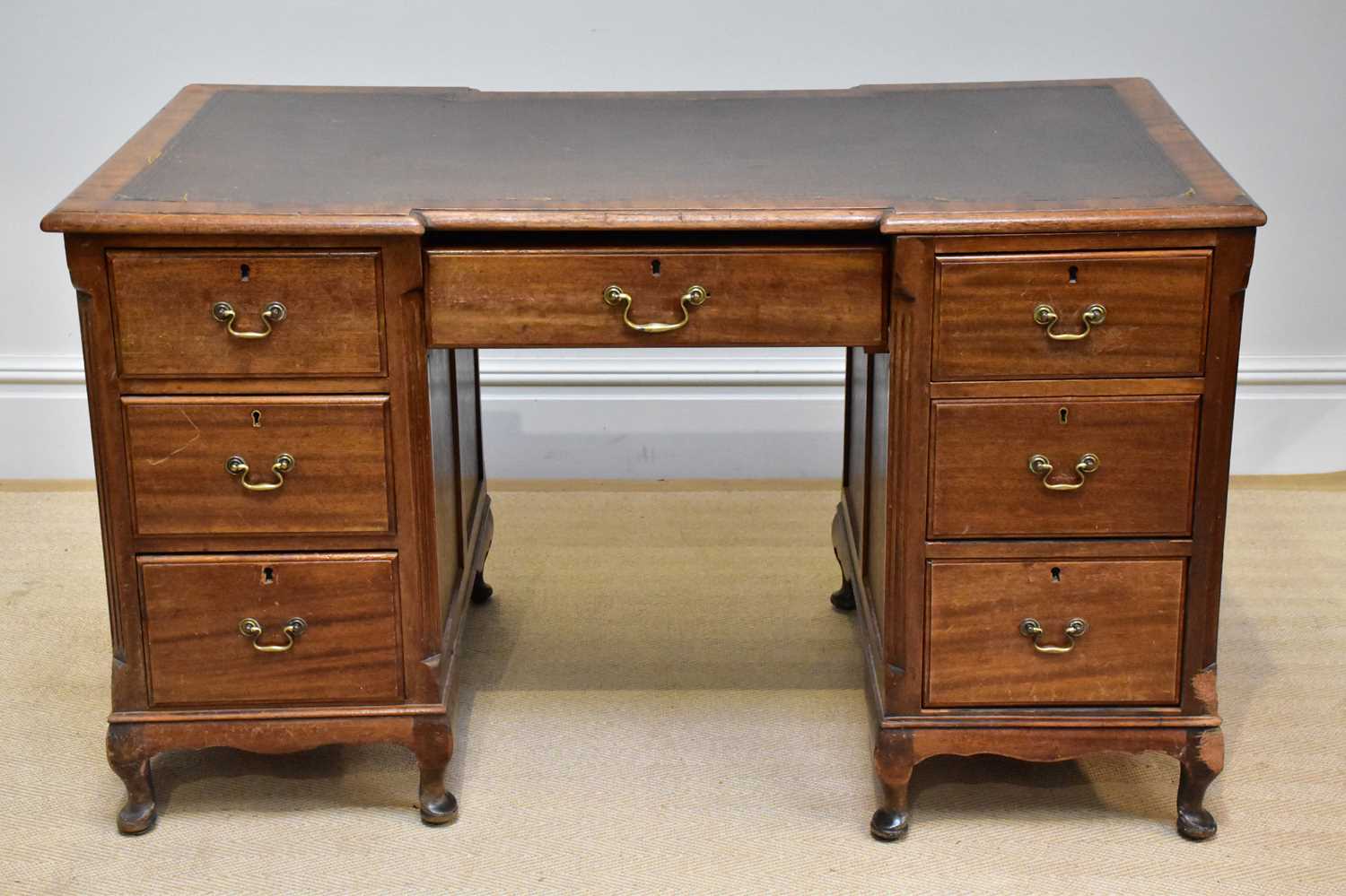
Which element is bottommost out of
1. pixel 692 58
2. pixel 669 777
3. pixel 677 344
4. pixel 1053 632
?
pixel 669 777

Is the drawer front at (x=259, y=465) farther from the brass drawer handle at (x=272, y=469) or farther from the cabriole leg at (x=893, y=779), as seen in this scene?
the cabriole leg at (x=893, y=779)

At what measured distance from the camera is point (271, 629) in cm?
215

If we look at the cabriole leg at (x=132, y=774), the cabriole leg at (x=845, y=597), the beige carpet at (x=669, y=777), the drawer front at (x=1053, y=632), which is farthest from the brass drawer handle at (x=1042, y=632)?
the cabriole leg at (x=132, y=774)

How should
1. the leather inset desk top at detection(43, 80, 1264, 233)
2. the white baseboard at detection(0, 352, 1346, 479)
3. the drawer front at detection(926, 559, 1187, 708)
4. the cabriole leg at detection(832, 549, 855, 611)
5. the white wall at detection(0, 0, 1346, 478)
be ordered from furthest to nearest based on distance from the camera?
the white baseboard at detection(0, 352, 1346, 479) < the white wall at detection(0, 0, 1346, 478) < the cabriole leg at detection(832, 549, 855, 611) < the drawer front at detection(926, 559, 1187, 708) < the leather inset desk top at detection(43, 80, 1264, 233)

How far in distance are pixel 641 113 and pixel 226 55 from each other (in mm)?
1045

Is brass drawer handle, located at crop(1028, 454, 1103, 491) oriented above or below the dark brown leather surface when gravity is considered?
below

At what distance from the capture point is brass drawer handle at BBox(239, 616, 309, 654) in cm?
214

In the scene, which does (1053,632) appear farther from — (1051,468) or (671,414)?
(671,414)

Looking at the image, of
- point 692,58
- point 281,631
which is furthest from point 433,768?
point 692,58

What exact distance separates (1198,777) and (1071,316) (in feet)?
2.03

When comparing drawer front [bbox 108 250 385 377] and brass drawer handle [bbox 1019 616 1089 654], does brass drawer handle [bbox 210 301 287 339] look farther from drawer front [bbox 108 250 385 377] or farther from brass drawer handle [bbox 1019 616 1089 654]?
brass drawer handle [bbox 1019 616 1089 654]

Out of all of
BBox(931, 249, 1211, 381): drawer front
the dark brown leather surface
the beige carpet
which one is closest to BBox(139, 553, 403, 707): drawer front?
the beige carpet

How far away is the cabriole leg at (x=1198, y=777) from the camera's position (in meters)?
2.16

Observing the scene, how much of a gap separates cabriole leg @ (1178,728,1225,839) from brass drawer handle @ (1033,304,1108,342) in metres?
0.53
